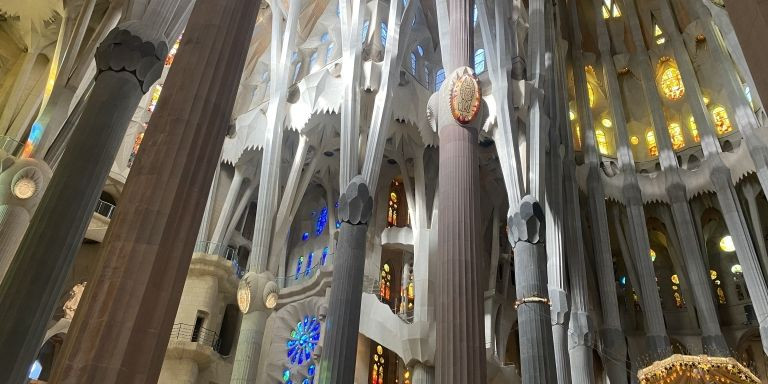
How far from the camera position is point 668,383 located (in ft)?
43.2

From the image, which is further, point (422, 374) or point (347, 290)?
point (422, 374)

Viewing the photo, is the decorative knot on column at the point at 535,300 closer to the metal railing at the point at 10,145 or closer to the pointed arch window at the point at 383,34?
the pointed arch window at the point at 383,34

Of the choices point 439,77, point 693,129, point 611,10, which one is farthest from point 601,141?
point 439,77

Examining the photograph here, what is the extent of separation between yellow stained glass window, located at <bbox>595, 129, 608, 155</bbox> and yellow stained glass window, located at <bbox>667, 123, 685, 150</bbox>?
2649 mm

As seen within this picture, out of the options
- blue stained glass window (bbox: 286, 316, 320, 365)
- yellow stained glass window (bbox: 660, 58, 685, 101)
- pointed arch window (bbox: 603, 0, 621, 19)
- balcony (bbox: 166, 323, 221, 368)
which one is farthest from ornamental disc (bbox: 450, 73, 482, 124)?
pointed arch window (bbox: 603, 0, 621, 19)

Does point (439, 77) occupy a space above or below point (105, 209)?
above

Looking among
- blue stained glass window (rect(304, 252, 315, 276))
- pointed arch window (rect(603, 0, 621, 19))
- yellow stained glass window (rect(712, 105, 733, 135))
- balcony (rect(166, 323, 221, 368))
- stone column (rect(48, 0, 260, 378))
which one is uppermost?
pointed arch window (rect(603, 0, 621, 19))

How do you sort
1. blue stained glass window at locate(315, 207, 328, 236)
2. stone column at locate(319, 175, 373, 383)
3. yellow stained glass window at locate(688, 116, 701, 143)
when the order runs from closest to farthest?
1. stone column at locate(319, 175, 373, 383)
2. blue stained glass window at locate(315, 207, 328, 236)
3. yellow stained glass window at locate(688, 116, 701, 143)

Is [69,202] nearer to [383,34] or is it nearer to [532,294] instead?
[532,294]

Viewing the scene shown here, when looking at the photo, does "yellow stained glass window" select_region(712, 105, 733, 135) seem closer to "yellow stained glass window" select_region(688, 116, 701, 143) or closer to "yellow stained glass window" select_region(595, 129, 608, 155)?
"yellow stained glass window" select_region(688, 116, 701, 143)

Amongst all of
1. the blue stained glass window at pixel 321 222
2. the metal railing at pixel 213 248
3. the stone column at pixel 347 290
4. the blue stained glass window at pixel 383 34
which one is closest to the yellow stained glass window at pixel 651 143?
the blue stained glass window at pixel 383 34

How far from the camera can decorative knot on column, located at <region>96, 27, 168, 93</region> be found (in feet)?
29.2

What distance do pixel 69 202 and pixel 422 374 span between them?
38.4ft

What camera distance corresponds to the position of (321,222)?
76.4ft
